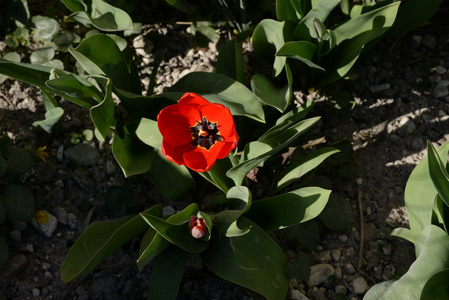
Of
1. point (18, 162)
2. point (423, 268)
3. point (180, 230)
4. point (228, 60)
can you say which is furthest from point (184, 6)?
point (423, 268)

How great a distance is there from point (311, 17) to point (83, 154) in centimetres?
121

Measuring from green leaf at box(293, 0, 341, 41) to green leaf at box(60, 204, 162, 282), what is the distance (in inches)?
38.3

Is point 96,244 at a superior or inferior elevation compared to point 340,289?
superior

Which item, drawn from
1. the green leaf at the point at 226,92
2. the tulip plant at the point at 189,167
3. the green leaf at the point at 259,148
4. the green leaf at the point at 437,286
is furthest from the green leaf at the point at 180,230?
the green leaf at the point at 437,286

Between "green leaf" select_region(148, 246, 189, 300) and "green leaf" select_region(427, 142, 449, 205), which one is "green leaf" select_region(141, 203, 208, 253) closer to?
"green leaf" select_region(148, 246, 189, 300)

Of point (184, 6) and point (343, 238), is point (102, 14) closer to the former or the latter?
point (184, 6)

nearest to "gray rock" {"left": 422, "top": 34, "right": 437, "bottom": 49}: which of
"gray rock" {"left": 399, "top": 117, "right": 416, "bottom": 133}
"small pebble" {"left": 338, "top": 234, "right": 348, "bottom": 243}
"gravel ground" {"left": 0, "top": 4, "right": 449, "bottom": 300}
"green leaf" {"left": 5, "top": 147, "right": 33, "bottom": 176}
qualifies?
"gravel ground" {"left": 0, "top": 4, "right": 449, "bottom": 300}

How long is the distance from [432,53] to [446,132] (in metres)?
0.47

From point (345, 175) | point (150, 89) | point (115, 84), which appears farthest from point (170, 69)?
point (345, 175)

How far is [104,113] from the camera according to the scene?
7.23 ft

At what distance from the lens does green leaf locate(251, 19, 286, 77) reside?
2486mm

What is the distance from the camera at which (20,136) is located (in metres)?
2.62

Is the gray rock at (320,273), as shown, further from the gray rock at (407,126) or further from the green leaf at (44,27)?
the green leaf at (44,27)

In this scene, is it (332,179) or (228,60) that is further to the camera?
(332,179)
